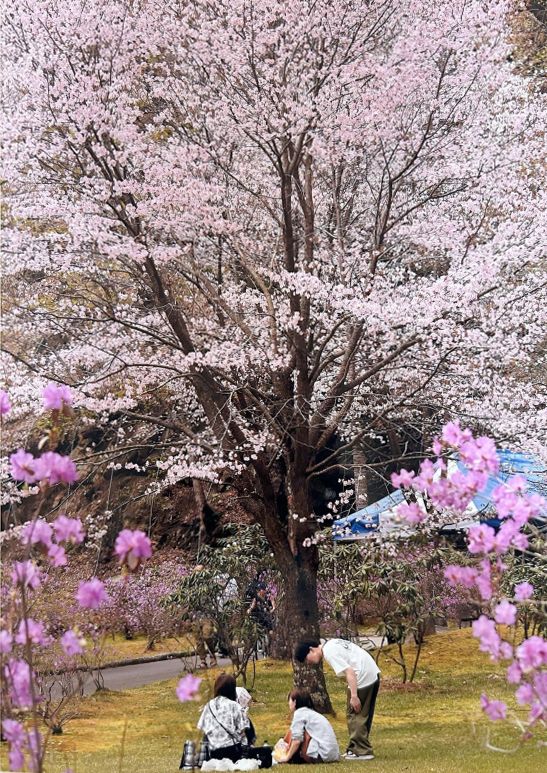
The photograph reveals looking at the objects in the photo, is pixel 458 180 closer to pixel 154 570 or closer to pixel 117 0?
pixel 117 0

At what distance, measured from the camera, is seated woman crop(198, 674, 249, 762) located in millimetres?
6918

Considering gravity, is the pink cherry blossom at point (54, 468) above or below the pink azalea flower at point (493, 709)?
above

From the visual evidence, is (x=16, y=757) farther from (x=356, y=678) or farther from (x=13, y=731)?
(x=356, y=678)

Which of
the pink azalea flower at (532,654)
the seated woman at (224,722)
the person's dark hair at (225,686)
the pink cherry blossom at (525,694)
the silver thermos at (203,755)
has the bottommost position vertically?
the silver thermos at (203,755)

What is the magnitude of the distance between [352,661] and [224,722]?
50.4 inches

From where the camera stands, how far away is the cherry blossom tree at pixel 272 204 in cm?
873

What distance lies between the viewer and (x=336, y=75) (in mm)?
9000

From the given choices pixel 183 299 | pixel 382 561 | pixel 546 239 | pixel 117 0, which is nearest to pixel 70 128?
pixel 117 0

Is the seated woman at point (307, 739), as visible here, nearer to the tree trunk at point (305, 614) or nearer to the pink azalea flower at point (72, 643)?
the tree trunk at point (305, 614)

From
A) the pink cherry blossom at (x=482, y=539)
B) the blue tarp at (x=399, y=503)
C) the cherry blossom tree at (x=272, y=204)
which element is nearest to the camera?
the pink cherry blossom at (x=482, y=539)

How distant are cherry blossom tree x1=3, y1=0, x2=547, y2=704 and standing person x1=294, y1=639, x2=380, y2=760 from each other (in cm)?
188

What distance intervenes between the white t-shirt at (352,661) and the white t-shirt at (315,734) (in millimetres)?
479

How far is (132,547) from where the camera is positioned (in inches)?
108

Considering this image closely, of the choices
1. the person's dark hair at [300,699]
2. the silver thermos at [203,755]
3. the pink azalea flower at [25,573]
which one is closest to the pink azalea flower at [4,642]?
the pink azalea flower at [25,573]
